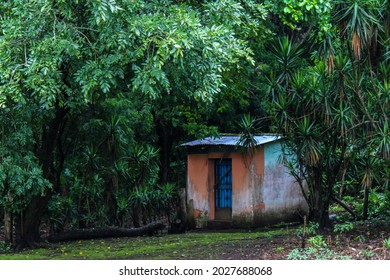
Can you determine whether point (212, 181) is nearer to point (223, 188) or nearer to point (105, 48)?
point (223, 188)

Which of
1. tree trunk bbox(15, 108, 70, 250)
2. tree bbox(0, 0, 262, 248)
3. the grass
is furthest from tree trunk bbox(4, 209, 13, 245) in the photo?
tree bbox(0, 0, 262, 248)

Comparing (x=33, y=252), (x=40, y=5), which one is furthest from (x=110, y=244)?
(x=40, y=5)

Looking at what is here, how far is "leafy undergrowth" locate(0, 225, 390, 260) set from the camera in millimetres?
11539

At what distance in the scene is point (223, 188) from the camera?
693 inches

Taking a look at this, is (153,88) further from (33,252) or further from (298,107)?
(33,252)

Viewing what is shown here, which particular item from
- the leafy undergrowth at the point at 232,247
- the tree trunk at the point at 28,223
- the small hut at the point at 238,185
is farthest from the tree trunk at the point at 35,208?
the small hut at the point at 238,185

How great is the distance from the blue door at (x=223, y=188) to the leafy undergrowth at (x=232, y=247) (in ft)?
5.28

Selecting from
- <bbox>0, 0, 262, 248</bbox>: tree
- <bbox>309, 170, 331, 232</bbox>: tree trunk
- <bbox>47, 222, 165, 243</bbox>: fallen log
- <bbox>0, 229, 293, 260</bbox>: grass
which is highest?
<bbox>0, 0, 262, 248</bbox>: tree

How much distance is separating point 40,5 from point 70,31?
0.71m

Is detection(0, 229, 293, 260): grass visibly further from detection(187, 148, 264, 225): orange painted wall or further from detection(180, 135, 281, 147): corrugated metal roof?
detection(180, 135, 281, 147): corrugated metal roof

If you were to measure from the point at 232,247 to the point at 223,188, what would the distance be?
15.2 ft

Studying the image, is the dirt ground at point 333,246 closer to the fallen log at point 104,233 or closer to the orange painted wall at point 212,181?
the orange painted wall at point 212,181

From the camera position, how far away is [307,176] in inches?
576

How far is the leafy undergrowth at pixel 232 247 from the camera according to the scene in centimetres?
1154
